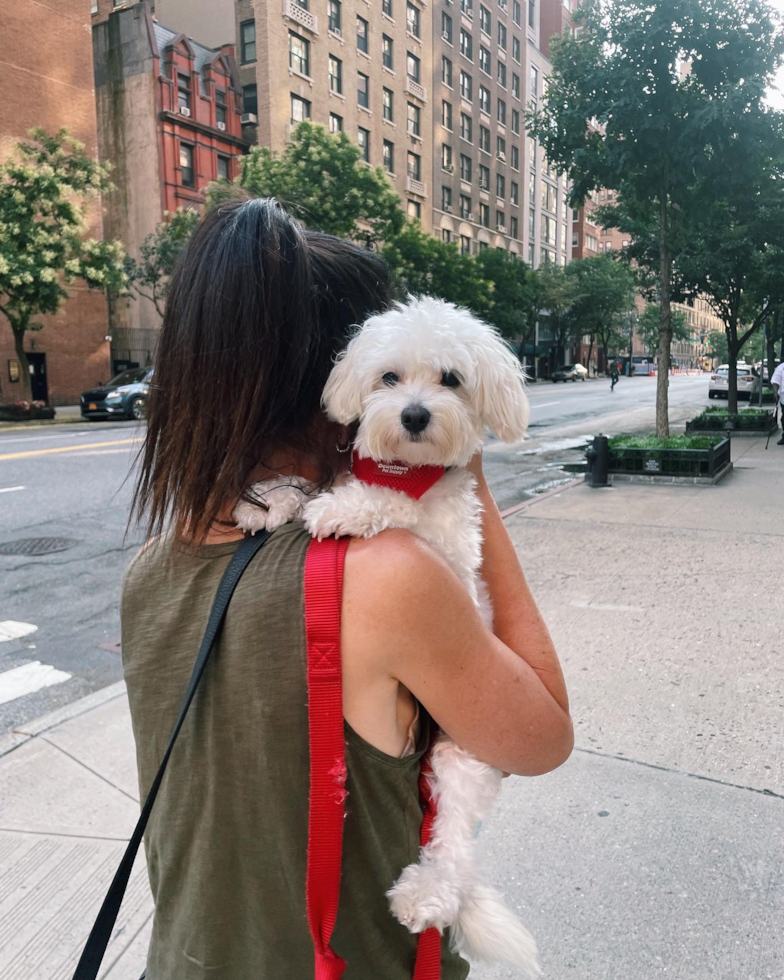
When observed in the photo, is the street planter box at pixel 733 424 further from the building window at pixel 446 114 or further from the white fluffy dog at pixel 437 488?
the building window at pixel 446 114

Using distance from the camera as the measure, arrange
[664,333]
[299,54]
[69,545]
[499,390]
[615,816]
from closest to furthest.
Result: [499,390], [615,816], [69,545], [664,333], [299,54]

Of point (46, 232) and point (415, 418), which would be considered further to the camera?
point (46, 232)

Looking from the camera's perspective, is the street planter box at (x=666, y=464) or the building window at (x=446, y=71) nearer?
the street planter box at (x=666, y=464)

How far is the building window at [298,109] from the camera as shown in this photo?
136 feet

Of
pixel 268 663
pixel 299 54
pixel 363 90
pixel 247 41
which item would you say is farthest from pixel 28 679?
pixel 363 90

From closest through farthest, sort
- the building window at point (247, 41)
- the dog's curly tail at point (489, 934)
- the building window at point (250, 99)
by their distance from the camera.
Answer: the dog's curly tail at point (489, 934) → the building window at point (247, 41) → the building window at point (250, 99)

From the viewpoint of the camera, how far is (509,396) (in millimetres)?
1512

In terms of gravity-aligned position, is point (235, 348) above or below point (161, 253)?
below

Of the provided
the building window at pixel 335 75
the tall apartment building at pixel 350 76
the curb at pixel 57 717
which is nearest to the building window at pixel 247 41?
the tall apartment building at pixel 350 76

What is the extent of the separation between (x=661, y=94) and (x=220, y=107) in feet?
110

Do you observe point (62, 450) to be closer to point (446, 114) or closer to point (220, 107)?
point (220, 107)

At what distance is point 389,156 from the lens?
49125mm

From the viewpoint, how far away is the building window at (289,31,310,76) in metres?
41.0

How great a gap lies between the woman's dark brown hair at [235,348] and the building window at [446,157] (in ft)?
192
